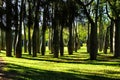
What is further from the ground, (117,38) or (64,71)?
(117,38)

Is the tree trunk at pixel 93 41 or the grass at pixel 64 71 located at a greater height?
the tree trunk at pixel 93 41

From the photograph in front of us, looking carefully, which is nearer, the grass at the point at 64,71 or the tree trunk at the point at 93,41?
the grass at the point at 64,71

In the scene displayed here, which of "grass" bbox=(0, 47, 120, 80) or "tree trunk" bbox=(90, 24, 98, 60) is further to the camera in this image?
"tree trunk" bbox=(90, 24, 98, 60)

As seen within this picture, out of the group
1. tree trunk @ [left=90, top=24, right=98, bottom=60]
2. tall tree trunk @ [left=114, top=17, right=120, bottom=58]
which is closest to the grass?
tree trunk @ [left=90, top=24, right=98, bottom=60]

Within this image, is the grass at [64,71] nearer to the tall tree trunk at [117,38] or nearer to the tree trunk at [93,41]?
the tree trunk at [93,41]

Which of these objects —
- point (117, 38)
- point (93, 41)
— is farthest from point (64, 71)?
point (117, 38)

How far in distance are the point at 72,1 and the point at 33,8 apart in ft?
25.2

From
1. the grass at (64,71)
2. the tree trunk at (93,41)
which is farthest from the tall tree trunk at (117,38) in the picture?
the grass at (64,71)

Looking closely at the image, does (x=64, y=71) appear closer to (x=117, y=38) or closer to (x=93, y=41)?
(x=93, y=41)

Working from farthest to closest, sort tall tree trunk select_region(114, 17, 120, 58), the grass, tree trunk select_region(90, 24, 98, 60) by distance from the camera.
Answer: tall tree trunk select_region(114, 17, 120, 58) → tree trunk select_region(90, 24, 98, 60) → the grass

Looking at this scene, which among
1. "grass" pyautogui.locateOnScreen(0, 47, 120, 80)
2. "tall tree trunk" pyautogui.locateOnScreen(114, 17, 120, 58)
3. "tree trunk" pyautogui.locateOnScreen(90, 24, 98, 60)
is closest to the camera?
"grass" pyautogui.locateOnScreen(0, 47, 120, 80)

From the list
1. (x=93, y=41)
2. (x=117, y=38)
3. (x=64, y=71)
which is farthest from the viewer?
(x=117, y=38)

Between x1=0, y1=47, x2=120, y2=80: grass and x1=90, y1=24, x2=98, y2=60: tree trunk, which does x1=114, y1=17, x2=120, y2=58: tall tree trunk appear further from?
x1=0, y1=47, x2=120, y2=80: grass

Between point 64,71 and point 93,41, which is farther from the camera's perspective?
point 93,41
